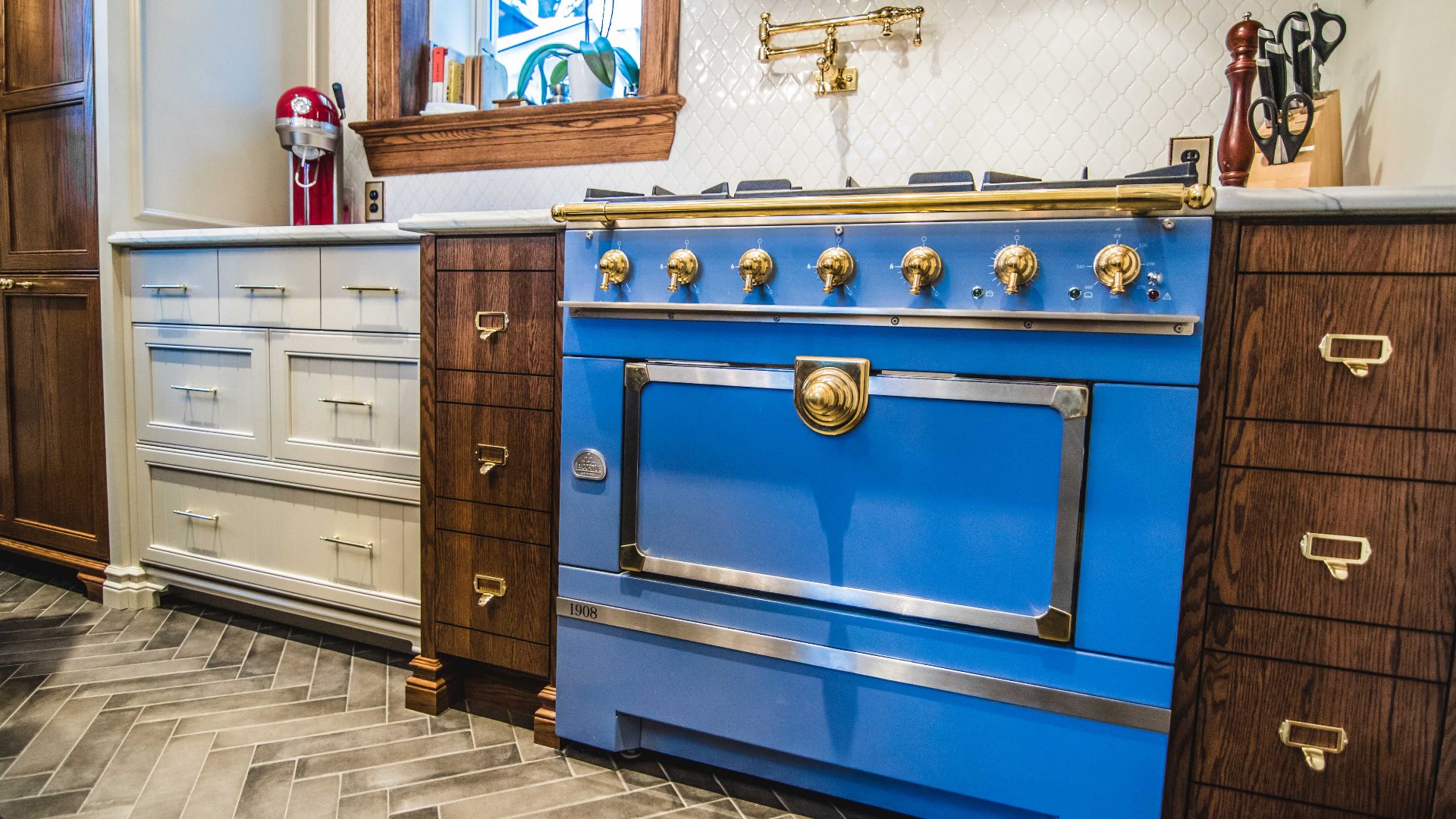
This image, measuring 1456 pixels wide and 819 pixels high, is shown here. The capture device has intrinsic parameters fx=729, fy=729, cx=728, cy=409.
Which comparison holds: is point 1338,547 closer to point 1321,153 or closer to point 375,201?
point 1321,153

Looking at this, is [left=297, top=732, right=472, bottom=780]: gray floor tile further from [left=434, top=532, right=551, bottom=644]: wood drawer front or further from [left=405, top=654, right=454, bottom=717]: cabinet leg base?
[left=434, top=532, right=551, bottom=644]: wood drawer front

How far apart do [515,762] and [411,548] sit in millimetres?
607

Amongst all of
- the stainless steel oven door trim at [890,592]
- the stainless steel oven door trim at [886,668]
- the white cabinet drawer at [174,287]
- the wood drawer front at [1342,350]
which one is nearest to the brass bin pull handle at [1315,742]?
the stainless steel oven door trim at [886,668]

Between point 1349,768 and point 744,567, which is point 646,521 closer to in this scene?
point 744,567

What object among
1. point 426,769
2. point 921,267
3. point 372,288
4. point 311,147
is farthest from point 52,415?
point 921,267

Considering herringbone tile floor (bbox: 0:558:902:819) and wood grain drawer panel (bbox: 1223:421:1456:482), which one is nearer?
wood grain drawer panel (bbox: 1223:421:1456:482)

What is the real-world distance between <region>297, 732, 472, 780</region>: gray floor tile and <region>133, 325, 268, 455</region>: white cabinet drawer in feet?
2.95

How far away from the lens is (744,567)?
4.13 ft

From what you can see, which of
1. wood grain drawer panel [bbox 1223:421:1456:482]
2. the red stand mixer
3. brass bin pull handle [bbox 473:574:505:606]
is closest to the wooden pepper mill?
wood grain drawer panel [bbox 1223:421:1456:482]

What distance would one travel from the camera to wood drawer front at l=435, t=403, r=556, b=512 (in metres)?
1.44

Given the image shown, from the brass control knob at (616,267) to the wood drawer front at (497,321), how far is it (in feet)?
0.54

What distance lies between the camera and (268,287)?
1.90 metres

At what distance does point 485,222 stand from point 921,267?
851 mm

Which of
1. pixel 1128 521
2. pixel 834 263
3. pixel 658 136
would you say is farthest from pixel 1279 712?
pixel 658 136
